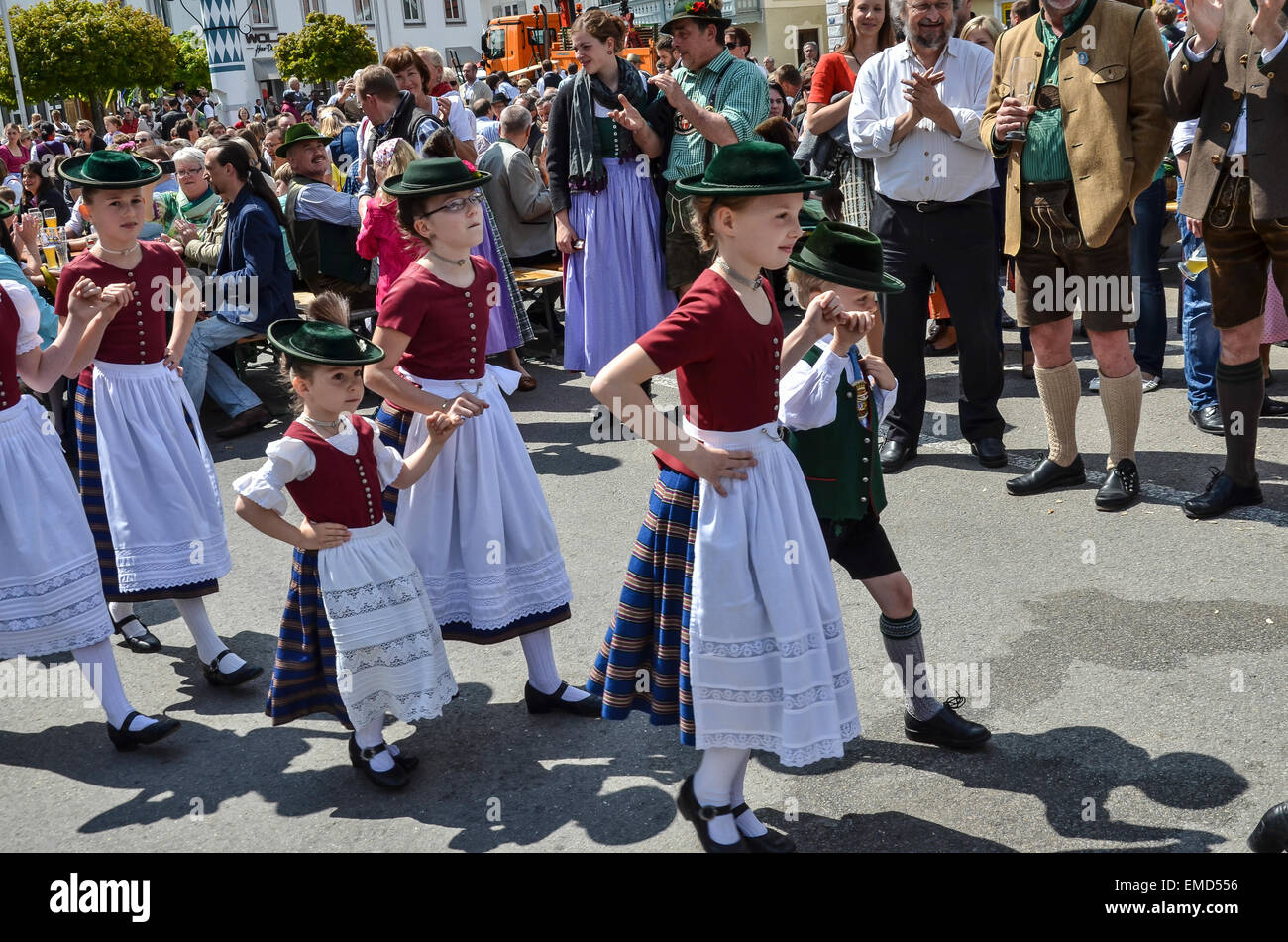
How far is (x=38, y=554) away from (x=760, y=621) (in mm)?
2684

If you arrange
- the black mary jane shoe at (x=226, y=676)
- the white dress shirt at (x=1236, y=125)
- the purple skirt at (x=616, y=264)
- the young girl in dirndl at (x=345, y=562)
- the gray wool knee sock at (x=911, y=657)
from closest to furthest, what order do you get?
the young girl in dirndl at (x=345, y=562) → the gray wool knee sock at (x=911, y=657) → the black mary jane shoe at (x=226, y=676) → the white dress shirt at (x=1236, y=125) → the purple skirt at (x=616, y=264)

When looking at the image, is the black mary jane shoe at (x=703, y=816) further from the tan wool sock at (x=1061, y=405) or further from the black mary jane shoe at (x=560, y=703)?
the tan wool sock at (x=1061, y=405)

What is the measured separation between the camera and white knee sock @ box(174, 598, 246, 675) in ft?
16.2

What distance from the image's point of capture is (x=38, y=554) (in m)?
4.40

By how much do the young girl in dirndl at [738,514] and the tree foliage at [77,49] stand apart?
43.4 meters

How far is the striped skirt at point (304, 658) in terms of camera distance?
3.99 meters

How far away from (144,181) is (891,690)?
3371 millimetres

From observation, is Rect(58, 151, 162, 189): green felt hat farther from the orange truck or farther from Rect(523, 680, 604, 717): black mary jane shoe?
the orange truck

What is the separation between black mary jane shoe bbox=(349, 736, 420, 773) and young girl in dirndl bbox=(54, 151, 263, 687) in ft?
3.11

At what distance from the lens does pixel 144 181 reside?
478 centimetres

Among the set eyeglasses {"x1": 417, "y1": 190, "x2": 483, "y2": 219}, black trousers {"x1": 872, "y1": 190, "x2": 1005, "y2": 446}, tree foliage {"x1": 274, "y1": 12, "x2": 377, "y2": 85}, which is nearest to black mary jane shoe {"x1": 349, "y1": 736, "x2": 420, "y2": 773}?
eyeglasses {"x1": 417, "y1": 190, "x2": 483, "y2": 219}

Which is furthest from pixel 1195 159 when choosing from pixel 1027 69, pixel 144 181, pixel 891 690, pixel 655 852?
pixel 144 181

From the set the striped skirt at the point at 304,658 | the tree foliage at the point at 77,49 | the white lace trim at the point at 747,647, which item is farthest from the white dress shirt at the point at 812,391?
the tree foliage at the point at 77,49

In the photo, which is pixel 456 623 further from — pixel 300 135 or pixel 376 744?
pixel 300 135
